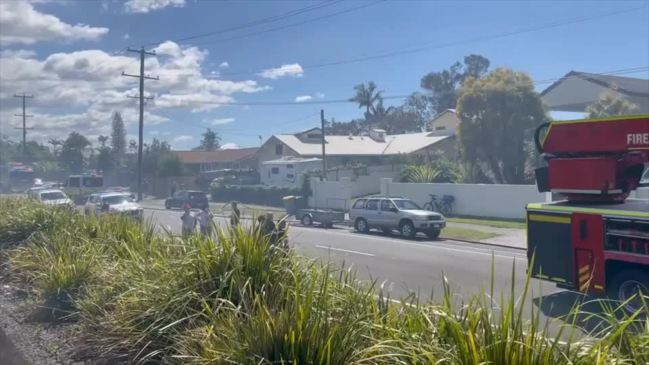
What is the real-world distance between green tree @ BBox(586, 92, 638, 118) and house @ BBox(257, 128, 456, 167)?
16503 millimetres

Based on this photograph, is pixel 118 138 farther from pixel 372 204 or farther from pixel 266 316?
pixel 266 316

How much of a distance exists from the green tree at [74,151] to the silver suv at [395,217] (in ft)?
168

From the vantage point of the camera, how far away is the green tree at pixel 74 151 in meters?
72.9

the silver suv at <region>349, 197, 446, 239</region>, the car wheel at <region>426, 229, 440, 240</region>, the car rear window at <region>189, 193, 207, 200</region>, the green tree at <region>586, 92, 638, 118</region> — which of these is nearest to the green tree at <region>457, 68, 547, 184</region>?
the green tree at <region>586, 92, 638, 118</region>

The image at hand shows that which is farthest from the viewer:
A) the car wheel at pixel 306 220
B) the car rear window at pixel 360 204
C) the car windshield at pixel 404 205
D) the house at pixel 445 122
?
the house at pixel 445 122

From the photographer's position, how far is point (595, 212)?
1119cm

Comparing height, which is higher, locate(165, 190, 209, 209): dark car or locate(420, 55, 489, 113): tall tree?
locate(420, 55, 489, 113): tall tree

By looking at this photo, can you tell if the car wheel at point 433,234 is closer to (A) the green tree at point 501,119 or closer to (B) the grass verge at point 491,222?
(B) the grass verge at point 491,222

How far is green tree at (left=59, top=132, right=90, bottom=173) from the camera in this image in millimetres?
72938

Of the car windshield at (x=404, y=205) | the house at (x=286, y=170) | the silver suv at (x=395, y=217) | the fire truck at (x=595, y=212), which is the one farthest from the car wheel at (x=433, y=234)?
the house at (x=286, y=170)

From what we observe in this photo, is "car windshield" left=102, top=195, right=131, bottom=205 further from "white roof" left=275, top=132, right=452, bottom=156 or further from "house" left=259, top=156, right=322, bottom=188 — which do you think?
"white roof" left=275, top=132, right=452, bottom=156

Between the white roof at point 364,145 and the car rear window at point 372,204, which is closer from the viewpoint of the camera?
the car rear window at point 372,204

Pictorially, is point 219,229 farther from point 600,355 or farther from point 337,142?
point 337,142

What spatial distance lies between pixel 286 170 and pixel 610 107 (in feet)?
87.1
